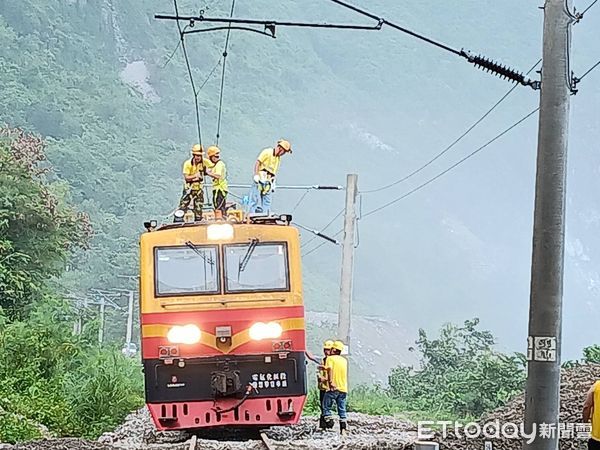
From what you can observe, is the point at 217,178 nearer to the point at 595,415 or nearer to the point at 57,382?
the point at 57,382

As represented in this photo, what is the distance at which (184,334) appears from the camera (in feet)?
43.1

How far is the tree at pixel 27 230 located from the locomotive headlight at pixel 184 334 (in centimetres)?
1427

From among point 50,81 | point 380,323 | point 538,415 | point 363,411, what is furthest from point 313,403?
point 50,81

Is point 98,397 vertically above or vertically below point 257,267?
below

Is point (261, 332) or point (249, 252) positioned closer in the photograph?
point (261, 332)

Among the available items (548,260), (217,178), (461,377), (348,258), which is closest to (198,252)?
(217,178)

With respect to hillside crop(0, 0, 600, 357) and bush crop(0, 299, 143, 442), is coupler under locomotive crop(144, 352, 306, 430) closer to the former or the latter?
bush crop(0, 299, 143, 442)

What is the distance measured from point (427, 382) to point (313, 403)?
7.28 meters

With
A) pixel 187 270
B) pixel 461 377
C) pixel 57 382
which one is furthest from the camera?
pixel 461 377

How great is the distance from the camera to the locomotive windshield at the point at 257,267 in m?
13.5

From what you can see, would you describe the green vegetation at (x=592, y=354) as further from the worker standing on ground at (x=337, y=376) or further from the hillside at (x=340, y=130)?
the hillside at (x=340, y=130)

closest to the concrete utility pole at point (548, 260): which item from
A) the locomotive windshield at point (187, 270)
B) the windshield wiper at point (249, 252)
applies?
the windshield wiper at point (249, 252)

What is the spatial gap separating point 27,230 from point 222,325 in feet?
56.7

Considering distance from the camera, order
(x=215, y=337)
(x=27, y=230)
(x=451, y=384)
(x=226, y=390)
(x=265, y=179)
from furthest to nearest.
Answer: (x=27, y=230) → (x=451, y=384) → (x=265, y=179) → (x=215, y=337) → (x=226, y=390)
